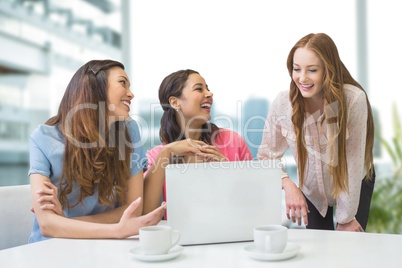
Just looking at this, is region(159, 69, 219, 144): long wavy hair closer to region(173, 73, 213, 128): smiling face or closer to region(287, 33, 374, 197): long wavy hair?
region(173, 73, 213, 128): smiling face

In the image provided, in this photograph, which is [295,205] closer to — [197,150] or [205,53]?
[197,150]

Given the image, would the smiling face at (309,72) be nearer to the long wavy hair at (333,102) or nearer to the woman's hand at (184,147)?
the long wavy hair at (333,102)

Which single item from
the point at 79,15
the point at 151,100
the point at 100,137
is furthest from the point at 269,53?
the point at 100,137

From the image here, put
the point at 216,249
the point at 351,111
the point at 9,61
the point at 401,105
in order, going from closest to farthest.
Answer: the point at 216,249 → the point at 351,111 → the point at 401,105 → the point at 9,61

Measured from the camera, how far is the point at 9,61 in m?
3.71

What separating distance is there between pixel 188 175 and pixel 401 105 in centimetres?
274

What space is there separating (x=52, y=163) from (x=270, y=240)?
36.6 inches

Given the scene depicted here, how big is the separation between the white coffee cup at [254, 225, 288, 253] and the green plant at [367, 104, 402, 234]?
2557mm

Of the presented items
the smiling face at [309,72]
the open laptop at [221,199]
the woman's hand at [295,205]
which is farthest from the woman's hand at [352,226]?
the open laptop at [221,199]

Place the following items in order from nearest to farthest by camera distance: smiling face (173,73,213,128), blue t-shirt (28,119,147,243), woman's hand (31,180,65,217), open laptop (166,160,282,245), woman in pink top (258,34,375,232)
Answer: open laptop (166,160,282,245) → woman's hand (31,180,65,217) → blue t-shirt (28,119,147,243) → woman in pink top (258,34,375,232) → smiling face (173,73,213,128)

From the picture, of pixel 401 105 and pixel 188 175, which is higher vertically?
pixel 401 105

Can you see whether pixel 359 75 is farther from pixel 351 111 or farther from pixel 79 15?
pixel 79 15

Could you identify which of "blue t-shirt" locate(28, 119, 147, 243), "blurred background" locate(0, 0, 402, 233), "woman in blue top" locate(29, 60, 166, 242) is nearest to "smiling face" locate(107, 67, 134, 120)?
"woman in blue top" locate(29, 60, 166, 242)

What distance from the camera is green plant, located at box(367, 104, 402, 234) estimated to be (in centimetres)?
338
